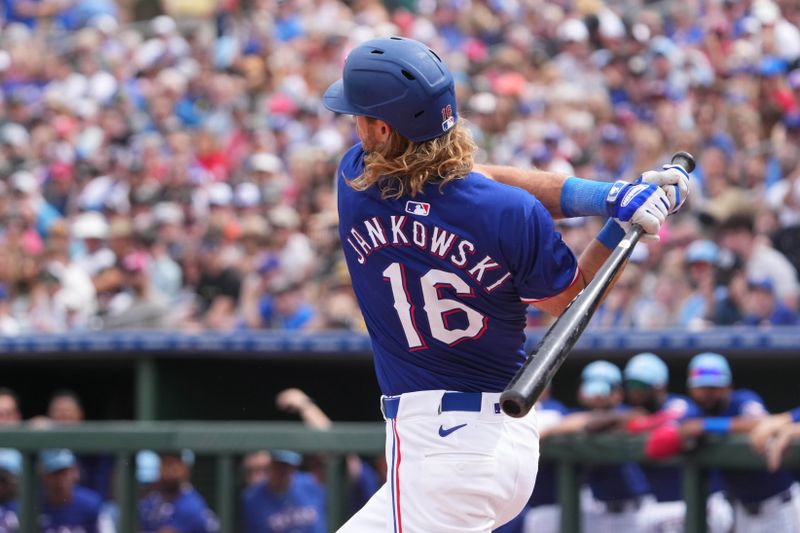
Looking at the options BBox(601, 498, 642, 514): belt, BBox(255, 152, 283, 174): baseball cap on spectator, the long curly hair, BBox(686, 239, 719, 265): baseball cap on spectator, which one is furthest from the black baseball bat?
BBox(255, 152, 283, 174): baseball cap on spectator

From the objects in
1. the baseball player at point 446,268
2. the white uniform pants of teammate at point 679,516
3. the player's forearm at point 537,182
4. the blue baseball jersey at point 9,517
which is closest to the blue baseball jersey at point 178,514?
the blue baseball jersey at point 9,517

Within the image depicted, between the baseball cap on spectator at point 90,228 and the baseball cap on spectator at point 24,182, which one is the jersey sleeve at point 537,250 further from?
the baseball cap on spectator at point 24,182

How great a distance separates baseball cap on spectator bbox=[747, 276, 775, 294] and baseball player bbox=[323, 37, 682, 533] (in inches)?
138

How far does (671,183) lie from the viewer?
343 cm

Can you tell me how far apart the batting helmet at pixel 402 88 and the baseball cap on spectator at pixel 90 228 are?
748 centimetres

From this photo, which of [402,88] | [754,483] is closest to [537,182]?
[402,88]

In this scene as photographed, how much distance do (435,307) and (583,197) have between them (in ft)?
1.60

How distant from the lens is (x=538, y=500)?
5.18m

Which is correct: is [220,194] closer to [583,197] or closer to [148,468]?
[148,468]

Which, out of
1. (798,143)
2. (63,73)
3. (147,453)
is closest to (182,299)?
(147,453)

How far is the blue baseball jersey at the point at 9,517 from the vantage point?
20.1ft

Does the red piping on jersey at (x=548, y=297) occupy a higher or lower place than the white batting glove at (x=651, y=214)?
lower

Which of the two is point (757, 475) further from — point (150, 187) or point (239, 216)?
point (150, 187)

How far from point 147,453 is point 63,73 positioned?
945cm
